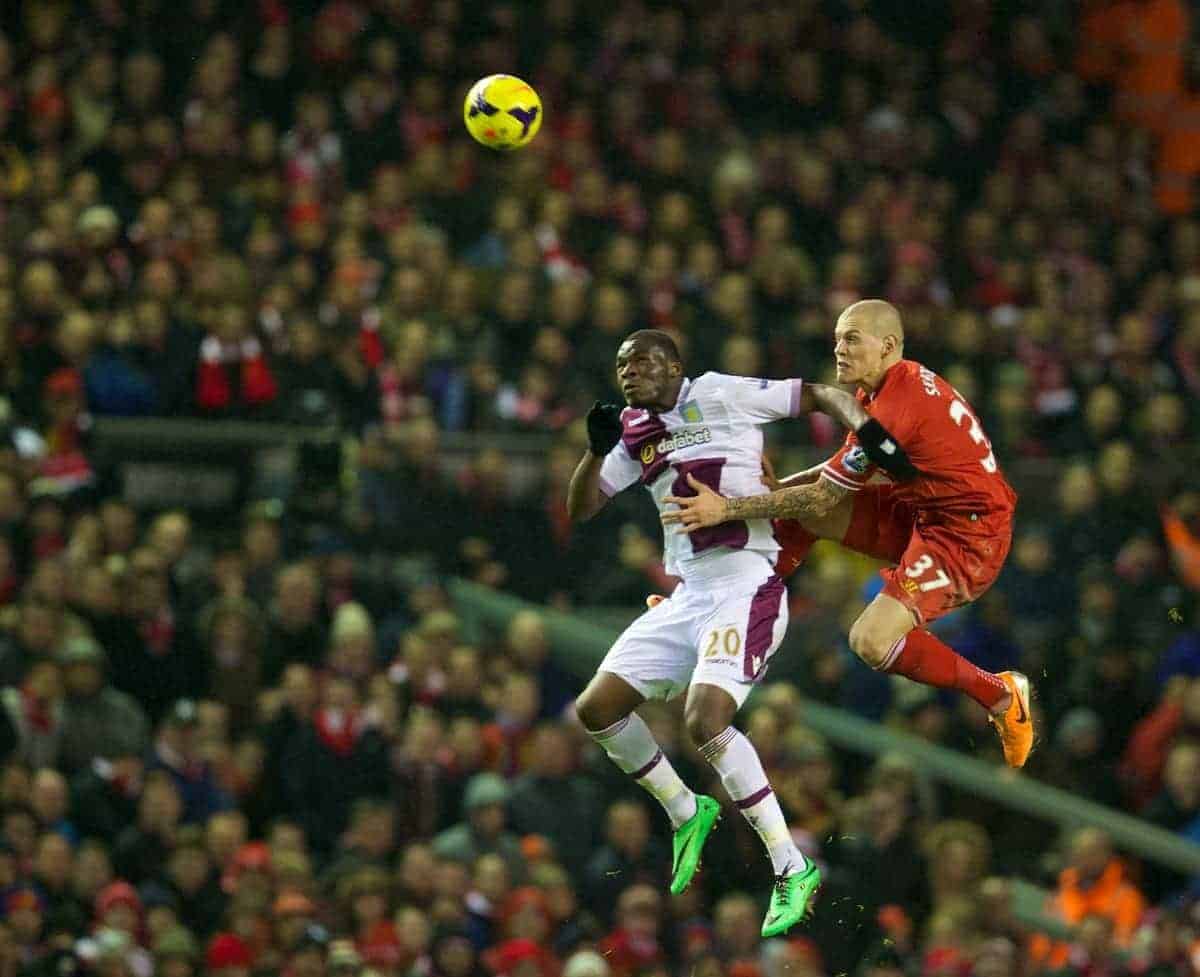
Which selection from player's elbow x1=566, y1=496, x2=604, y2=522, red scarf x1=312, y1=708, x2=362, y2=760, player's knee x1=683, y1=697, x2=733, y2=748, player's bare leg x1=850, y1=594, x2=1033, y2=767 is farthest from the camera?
red scarf x1=312, y1=708, x2=362, y2=760

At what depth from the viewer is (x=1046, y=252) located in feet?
Answer: 63.3

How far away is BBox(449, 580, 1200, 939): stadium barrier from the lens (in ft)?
44.4

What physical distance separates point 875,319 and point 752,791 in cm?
205

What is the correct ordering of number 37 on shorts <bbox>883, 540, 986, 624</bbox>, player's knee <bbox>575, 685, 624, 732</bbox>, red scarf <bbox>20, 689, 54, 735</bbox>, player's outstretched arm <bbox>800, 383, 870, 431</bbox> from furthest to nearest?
red scarf <bbox>20, 689, 54, 735</bbox>, player's knee <bbox>575, 685, 624, 732</bbox>, number 37 on shorts <bbox>883, 540, 986, 624</bbox>, player's outstretched arm <bbox>800, 383, 870, 431</bbox>

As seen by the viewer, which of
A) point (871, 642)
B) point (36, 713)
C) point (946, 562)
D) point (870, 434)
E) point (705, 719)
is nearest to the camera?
point (870, 434)

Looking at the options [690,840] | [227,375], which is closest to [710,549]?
[690,840]

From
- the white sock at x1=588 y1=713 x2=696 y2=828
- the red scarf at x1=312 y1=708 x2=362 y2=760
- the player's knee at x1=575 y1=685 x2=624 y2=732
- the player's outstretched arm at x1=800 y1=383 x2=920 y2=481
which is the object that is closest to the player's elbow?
the player's knee at x1=575 y1=685 x2=624 y2=732

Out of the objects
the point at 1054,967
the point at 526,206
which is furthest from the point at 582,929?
the point at 526,206

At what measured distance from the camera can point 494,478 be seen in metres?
14.7

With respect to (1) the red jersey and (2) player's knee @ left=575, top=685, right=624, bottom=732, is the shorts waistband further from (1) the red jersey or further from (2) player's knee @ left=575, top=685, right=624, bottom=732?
(2) player's knee @ left=575, top=685, right=624, bottom=732

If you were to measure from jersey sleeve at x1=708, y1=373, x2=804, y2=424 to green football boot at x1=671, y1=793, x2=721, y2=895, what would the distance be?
175cm

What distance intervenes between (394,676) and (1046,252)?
804 centimetres

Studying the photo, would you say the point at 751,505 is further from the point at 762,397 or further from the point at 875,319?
the point at 875,319

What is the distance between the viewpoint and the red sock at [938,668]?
10062 mm
